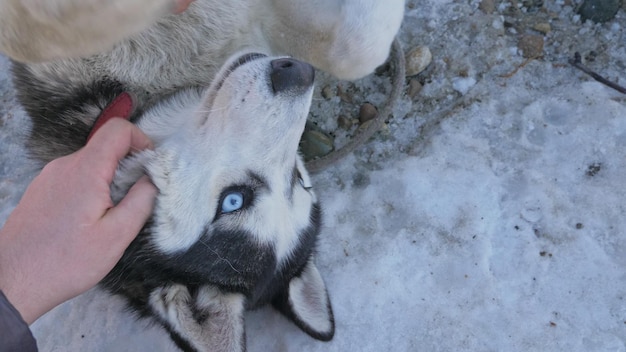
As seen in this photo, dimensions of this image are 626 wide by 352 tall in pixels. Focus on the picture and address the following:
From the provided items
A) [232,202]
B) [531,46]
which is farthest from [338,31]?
[531,46]

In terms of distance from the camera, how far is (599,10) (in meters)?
→ 2.90

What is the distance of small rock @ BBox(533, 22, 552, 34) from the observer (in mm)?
2971

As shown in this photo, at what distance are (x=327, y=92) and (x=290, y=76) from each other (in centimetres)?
106

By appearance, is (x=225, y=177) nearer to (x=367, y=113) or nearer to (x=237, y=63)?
(x=237, y=63)

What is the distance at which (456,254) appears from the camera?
2693 millimetres

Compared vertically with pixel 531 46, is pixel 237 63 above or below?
above

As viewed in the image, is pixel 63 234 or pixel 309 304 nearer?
pixel 63 234

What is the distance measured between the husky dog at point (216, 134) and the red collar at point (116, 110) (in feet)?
0.30

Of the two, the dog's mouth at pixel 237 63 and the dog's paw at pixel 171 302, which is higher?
the dog's mouth at pixel 237 63

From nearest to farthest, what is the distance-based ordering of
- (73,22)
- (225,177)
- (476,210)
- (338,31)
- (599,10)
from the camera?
(73,22), (225,177), (338,31), (476,210), (599,10)

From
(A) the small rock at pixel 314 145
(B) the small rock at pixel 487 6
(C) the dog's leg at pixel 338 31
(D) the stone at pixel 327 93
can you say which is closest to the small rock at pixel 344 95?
(D) the stone at pixel 327 93

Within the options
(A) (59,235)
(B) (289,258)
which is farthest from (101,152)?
(B) (289,258)

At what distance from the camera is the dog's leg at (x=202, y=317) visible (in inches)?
79.0

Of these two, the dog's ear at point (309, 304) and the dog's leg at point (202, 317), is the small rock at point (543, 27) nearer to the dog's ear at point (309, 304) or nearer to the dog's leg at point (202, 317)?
the dog's ear at point (309, 304)
